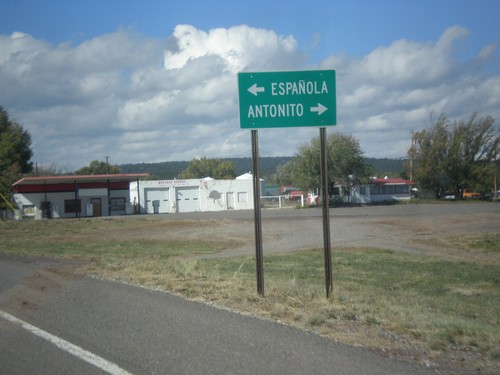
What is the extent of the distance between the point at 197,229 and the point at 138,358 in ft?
120

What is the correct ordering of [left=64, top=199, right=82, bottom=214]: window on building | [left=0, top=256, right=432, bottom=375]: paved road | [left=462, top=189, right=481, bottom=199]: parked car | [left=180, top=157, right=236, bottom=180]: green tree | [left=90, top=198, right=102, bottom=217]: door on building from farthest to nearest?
[left=180, top=157, right=236, bottom=180]: green tree → [left=462, top=189, right=481, bottom=199]: parked car → [left=90, top=198, right=102, bottom=217]: door on building → [left=64, top=199, right=82, bottom=214]: window on building → [left=0, top=256, right=432, bottom=375]: paved road

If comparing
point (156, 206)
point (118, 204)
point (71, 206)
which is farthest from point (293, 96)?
point (156, 206)

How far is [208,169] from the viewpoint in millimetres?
151875

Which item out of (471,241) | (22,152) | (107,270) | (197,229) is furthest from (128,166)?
(107,270)

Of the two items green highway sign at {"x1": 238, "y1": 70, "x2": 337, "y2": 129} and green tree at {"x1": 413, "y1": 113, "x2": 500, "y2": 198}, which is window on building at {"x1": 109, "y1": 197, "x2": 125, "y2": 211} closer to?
green tree at {"x1": 413, "y1": 113, "x2": 500, "y2": 198}

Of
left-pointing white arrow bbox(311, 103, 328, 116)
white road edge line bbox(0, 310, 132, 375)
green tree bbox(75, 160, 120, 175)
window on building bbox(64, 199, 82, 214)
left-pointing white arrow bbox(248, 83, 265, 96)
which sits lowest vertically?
white road edge line bbox(0, 310, 132, 375)

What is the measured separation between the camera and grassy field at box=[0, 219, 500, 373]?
726 centimetres

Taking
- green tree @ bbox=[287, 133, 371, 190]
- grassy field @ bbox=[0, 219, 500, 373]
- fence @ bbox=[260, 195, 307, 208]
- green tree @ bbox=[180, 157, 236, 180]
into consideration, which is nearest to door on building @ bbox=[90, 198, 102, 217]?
fence @ bbox=[260, 195, 307, 208]

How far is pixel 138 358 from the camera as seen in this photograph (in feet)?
22.6

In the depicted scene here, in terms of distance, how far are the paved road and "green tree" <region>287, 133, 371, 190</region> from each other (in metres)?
70.9

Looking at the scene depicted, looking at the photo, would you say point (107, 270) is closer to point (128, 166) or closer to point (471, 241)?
point (471, 241)

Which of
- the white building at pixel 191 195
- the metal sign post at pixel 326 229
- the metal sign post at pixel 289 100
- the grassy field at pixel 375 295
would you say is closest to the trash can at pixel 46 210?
the white building at pixel 191 195

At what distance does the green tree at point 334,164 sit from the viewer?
81.2 meters

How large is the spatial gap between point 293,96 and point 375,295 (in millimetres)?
5072
